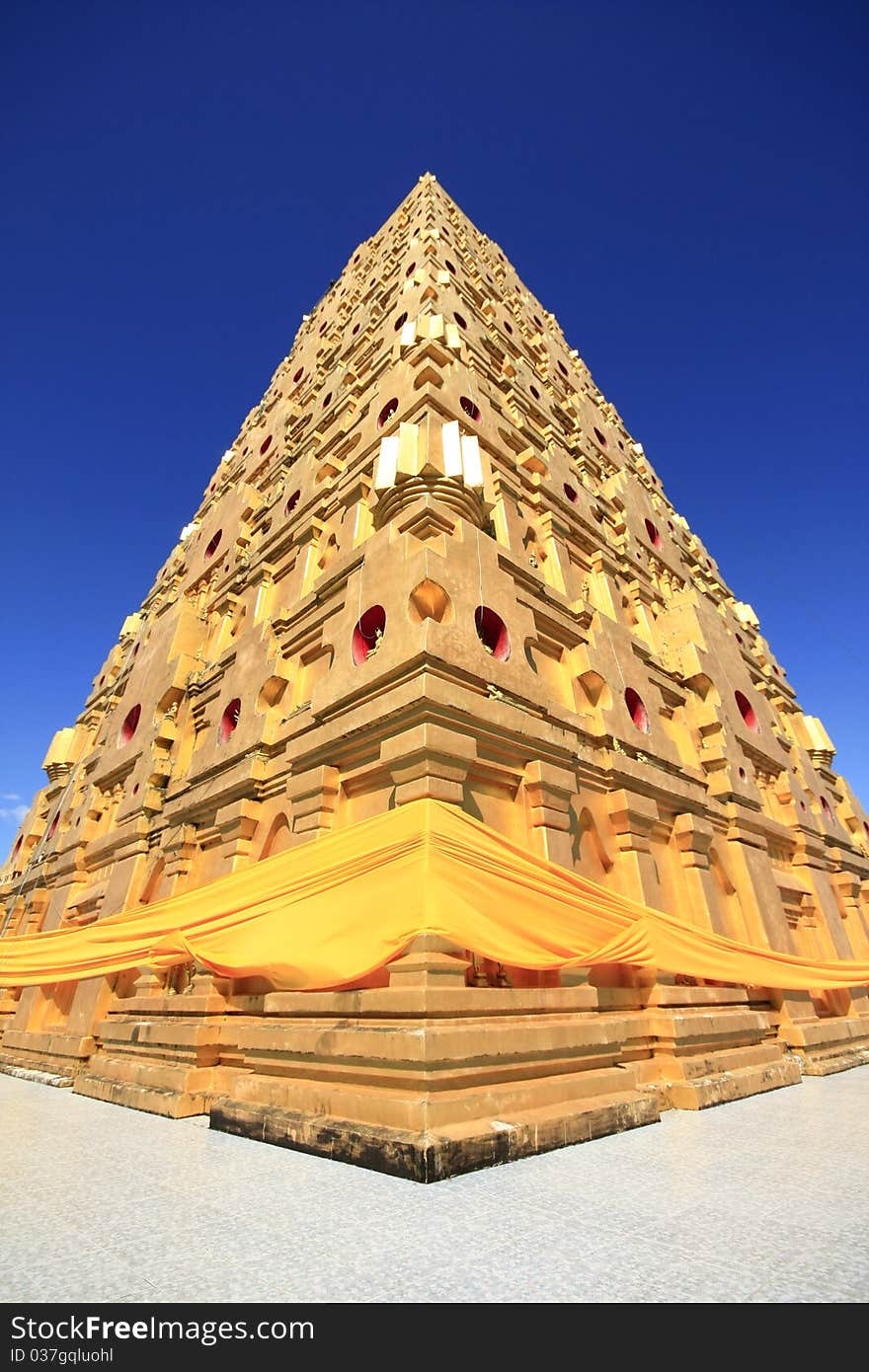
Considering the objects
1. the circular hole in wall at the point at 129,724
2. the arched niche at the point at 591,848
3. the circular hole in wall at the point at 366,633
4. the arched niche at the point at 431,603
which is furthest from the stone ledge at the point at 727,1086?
the circular hole in wall at the point at 129,724

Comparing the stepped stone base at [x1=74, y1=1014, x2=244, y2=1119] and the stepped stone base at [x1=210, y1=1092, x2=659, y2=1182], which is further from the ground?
the stepped stone base at [x1=74, y1=1014, x2=244, y2=1119]

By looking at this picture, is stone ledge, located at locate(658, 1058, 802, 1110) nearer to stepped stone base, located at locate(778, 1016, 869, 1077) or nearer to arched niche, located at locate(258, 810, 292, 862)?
stepped stone base, located at locate(778, 1016, 869, 1077)

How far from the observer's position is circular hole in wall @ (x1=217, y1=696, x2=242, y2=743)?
456 inches

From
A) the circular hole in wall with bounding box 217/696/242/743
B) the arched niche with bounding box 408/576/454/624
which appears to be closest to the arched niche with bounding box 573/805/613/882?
the arched niche with bounding box 408/576/454/624

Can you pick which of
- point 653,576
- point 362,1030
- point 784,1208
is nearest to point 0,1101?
point 362,1030

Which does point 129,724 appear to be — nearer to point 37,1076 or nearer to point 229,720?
point 229,720

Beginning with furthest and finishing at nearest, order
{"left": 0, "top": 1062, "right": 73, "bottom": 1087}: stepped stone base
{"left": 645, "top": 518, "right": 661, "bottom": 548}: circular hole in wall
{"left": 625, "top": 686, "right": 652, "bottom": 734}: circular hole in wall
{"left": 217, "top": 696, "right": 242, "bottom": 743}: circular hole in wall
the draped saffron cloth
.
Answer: {"left": 645, "top": 518, "right": 661, "bottom": 548}: circular hole in wall < {"left": 217, "top": 696, "right": 242, "bottom": 743}: circular hole in wall < {"left": 625, "top": 686, "right": 652, "bottom": 734}: circular hole in wall < {"left": 0, "top": 1062, "right": 73, "bottom": 1087}: stepped stone base < the draped saffron cloth

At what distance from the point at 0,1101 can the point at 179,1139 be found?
170 inches

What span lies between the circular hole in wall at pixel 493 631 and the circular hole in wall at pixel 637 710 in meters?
3.87

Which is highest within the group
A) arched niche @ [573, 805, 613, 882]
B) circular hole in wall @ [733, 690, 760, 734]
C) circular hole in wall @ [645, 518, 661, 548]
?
circular hole in wall @ [645, 518, 661, 548]

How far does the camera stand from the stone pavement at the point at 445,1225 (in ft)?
7.73

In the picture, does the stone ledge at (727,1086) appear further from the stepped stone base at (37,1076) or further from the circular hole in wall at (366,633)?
the stepped stone base at (37,1076)

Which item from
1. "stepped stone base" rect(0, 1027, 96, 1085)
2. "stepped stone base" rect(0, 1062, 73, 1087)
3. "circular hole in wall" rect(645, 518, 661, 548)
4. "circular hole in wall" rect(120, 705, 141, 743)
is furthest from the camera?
"circular hole in wall" rect(645, 518, 661, 548)

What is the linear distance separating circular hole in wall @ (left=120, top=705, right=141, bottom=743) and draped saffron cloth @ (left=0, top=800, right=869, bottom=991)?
27.1 feet
